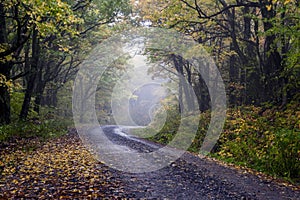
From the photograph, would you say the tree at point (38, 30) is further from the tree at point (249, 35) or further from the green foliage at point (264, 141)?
the green foliage at point (264, 141)

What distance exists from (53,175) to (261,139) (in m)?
7.72

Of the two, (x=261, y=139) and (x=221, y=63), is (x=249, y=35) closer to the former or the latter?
(x=221, y=63)

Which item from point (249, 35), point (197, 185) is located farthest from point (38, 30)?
point (249, 35)

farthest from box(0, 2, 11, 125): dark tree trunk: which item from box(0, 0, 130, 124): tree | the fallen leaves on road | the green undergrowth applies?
the green undergrowth

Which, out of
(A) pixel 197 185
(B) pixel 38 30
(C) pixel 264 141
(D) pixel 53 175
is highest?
(B) pixel 38 30

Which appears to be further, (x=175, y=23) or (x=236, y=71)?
(x=236, y=71)

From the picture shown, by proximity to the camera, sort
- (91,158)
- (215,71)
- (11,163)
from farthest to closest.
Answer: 1. (215,71)
2. (91,158)
3. (11,163)

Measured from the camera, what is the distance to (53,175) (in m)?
7.51

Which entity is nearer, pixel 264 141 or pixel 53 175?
pixel 53 175

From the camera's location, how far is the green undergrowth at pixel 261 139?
8.45m

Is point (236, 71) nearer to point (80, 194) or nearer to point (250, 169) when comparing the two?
point (250, 169)

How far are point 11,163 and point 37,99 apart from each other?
14.7m

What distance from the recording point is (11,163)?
358 inches

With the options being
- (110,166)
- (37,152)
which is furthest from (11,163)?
(110,166)
